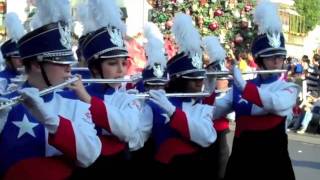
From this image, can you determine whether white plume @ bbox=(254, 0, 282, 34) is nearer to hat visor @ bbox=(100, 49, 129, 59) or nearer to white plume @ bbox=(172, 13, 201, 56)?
white plume @ bbox=(172, 13, 201, 56)

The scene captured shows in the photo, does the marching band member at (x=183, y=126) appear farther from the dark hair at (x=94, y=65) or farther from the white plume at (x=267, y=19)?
the white plume at (x=267, y=19)

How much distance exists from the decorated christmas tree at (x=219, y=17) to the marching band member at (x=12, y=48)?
627 centimetres

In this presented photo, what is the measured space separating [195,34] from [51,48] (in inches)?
98.9

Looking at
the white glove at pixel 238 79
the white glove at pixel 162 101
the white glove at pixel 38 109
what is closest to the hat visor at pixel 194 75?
the white glove at pixel 238 79

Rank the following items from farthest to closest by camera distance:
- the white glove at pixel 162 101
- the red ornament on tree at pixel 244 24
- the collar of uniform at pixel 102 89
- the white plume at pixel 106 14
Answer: the red ornament on tree at pixel 244 24 < the white glove at pixel 162 101 < the white plume at pixel 106 14 < the collar of uniform at pixel 102 89

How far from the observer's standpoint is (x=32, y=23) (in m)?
3.81

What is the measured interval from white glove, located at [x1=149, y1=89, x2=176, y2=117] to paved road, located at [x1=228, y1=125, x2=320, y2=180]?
15.3 feet

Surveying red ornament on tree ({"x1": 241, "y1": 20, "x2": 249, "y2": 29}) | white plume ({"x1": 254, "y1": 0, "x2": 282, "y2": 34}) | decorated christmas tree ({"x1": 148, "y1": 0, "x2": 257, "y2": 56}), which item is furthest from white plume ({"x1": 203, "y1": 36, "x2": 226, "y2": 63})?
red ornament on tree ({"x1": 241, "y1": 20, "x2": 249, "y2": 29})

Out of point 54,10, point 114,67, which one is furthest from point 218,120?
point 54,10

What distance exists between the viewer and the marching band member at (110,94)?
4266 millimetres

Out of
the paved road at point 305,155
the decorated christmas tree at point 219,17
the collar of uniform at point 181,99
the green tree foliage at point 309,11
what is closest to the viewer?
the collar of uniform at point 181,99

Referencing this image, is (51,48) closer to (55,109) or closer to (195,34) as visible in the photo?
(55,109)

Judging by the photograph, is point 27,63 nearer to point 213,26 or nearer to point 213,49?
point 213,49

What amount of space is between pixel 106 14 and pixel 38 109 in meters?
1.72
